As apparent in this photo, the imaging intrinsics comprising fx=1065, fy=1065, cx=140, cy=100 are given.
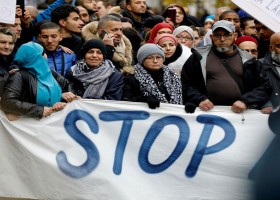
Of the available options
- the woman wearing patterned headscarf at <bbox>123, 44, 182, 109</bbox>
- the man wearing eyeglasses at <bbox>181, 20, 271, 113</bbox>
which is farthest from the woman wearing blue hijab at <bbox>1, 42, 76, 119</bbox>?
the man wearing eyeglasses at <bbox>181, 20, 271, 113</bbox>

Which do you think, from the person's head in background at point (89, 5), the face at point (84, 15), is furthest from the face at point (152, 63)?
the person's head in background at point (89, 5)

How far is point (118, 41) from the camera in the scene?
41.9ft

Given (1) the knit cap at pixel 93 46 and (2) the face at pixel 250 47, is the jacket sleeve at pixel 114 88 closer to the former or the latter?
(1) the knit cap at pixel 93 46

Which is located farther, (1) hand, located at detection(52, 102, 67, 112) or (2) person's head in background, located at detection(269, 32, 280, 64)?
(2) person's head in background, located at detection(269, 32, 280, 64)

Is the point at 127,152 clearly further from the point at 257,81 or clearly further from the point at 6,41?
the point at 6,41

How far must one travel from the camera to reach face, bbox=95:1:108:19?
1578 cm

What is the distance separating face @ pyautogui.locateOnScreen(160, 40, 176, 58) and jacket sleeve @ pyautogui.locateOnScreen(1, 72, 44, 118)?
2.25m

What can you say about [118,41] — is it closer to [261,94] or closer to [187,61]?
[187,61]

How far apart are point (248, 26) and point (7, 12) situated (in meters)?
5.16

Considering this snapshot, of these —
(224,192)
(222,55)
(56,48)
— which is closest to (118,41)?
(56,48)

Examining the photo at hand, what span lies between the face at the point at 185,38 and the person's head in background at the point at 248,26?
4.49 feet

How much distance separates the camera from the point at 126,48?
41.9 ft

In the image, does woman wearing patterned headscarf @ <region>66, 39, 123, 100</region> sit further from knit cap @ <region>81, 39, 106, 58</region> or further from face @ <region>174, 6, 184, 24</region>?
face @ <region>174, 6, 184, 24</region>

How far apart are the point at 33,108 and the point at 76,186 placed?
946 millimetres
